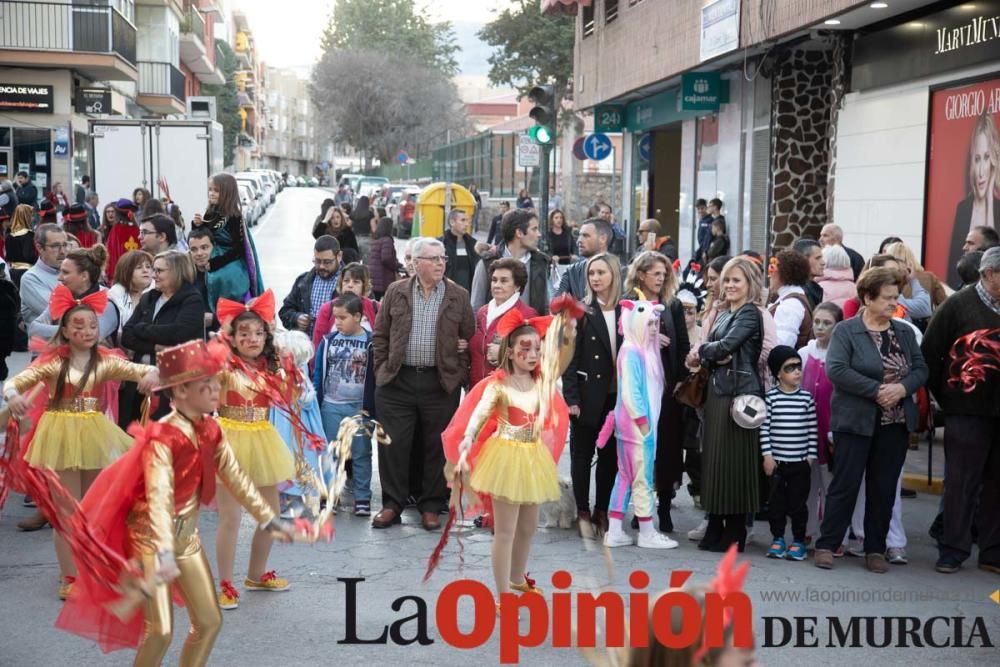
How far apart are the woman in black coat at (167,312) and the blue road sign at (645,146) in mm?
23073

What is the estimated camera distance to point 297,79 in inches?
7840

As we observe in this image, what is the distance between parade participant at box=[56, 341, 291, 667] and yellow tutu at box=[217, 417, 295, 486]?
1.69m

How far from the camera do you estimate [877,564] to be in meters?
7.90

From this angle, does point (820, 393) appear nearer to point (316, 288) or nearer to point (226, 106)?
point (316, 288)

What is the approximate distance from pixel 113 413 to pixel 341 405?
1.61 metres

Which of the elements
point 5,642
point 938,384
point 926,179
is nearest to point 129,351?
point 5,642

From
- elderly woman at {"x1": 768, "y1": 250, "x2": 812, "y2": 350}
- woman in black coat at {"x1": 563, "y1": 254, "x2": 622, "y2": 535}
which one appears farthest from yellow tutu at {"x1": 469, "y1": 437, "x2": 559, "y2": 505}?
elderly woman at {"x1": 768, "y1": 250, "x2": 812, "y2": 350}

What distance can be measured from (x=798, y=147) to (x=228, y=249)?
1167 centimetres

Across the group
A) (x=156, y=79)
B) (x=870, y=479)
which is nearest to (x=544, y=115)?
(x=870, y=479)

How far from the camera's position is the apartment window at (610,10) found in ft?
93.9

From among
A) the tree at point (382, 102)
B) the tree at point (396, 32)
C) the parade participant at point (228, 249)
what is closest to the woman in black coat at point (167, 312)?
the parade participant at point (228, 249)

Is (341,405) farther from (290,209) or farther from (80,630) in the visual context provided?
(290,209)

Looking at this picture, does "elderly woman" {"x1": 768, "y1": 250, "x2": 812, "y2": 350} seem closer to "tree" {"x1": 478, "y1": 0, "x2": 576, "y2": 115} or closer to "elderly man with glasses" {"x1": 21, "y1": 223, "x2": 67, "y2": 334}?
"elderly man with glasses" {"x1": 21, "y1": 223, "x2": 67, "y2": 334}

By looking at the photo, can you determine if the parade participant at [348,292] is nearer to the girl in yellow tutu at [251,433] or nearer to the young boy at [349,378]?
the young boy at [349,378]
